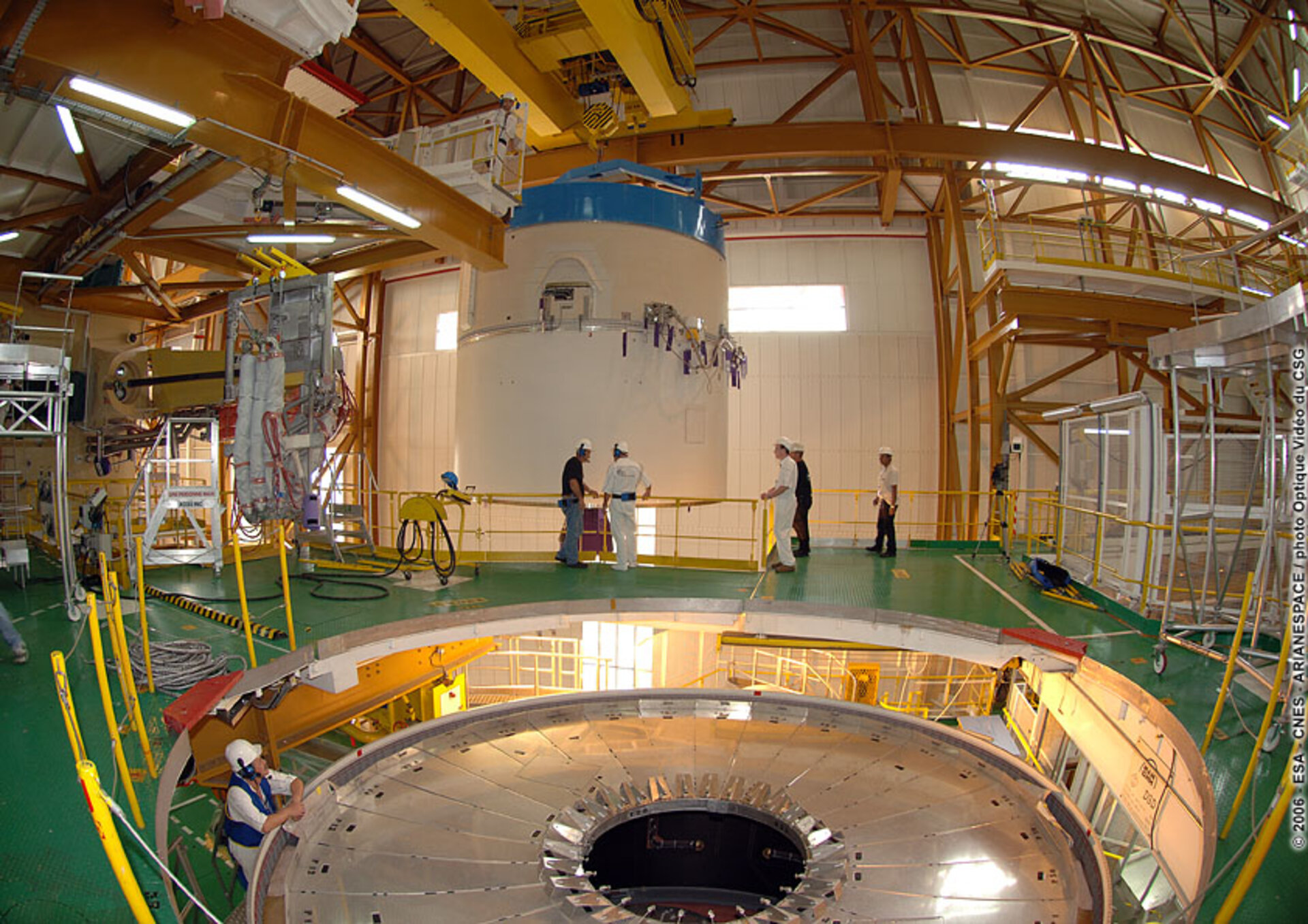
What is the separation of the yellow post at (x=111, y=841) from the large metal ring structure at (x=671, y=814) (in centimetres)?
156

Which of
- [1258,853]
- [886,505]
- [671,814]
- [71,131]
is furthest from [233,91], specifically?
[886,505]

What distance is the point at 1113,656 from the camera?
7.08 m

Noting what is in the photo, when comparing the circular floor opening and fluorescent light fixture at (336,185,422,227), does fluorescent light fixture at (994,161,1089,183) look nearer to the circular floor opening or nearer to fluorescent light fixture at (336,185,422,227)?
fluorescent light fixture at (336,185,422,227)

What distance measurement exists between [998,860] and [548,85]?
14788mm

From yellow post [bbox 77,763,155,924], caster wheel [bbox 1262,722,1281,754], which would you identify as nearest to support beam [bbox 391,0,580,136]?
yellow post [bbox 77,763,155,924]

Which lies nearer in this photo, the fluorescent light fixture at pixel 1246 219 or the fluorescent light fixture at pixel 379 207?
the fluorescent light fixture at pixel 379 207

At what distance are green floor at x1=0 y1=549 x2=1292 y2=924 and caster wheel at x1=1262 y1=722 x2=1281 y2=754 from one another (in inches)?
2.9

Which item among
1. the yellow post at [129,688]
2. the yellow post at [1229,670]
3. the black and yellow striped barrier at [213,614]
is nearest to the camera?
the yellow post at [1229,670]

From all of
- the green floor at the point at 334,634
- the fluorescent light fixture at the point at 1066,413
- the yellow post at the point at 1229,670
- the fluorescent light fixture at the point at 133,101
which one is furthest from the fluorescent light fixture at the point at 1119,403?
the fluorescent light fixture at the point at 133,101

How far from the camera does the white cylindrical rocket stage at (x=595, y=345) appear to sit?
12227 mm

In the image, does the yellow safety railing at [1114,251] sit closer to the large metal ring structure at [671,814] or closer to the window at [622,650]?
the window at [622,650]

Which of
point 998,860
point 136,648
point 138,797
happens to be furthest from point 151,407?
point 998,860

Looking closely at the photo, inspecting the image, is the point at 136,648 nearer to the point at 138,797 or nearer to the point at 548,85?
the point at 138,797

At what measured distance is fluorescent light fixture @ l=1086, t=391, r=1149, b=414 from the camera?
8812 millimetres
